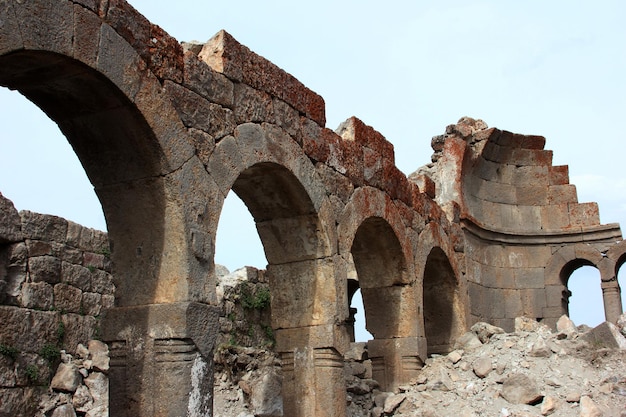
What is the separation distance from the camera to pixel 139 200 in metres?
5.08

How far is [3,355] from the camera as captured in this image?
725cm

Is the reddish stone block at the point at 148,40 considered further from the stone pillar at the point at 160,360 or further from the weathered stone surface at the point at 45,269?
the weathered stone surface at the point at 45,269

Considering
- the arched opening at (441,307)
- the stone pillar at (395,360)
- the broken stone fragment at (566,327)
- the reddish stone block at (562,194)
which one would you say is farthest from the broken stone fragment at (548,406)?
the reddish stone block at (562,194)

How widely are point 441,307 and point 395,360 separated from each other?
239 cm

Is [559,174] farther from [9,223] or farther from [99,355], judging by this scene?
[9,223]

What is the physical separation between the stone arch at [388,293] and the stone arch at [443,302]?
1.77 metres

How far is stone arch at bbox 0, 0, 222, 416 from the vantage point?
4.61 meters

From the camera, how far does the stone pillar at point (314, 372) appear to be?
672 centimetres

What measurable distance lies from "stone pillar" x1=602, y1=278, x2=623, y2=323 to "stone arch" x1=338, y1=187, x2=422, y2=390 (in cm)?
607

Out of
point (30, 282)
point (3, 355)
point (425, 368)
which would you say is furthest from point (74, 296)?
point (425, 368)

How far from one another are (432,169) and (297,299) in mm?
7076

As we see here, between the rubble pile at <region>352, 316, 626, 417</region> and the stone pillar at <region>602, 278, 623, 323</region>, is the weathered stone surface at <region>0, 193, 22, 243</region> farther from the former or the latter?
the stone pillar at <region>602, 278, 623, 323</region>

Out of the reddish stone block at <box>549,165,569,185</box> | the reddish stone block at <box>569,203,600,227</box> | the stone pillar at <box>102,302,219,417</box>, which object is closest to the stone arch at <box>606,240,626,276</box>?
the reddish stone block at <box>569,203,600,227</box>

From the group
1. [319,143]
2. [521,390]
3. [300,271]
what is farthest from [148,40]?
[521,390]
